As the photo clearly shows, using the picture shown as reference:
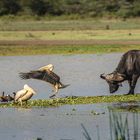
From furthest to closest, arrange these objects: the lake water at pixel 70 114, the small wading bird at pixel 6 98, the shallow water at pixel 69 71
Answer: the shallow water at pixel 69 71
the small wading bird at pixel 6 98
the lake water at pixel 70 114

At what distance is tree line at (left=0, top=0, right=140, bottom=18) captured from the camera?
167ft

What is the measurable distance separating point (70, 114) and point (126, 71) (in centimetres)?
396

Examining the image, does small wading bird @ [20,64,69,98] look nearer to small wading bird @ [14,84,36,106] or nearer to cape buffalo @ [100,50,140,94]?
small wading bird @ [14,84,36,106]

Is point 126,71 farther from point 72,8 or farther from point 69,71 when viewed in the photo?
point 72,8

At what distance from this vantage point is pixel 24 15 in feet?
163

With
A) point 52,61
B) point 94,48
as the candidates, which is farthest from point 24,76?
point 94,48

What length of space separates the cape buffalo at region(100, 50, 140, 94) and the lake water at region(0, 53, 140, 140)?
306 millimetres

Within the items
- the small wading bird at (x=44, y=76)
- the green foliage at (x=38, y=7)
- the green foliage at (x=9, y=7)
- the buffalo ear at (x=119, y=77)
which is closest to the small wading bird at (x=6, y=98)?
the small wading bird at (x=44, y=76)

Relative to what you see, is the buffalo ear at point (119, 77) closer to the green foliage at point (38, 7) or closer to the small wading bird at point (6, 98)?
the small wading bird at point (6, 98)

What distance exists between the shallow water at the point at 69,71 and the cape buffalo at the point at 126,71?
11.9 inches

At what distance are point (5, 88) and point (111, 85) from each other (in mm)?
2720

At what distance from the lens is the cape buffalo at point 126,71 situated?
64.8 feet

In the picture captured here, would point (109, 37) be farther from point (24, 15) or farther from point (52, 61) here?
point (24, 15)

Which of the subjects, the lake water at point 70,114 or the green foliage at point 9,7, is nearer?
the lake water at point 70,114
